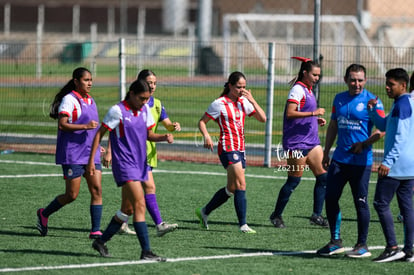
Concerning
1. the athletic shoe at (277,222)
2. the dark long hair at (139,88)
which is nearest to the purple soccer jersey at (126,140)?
the dark long hair at (139,88)

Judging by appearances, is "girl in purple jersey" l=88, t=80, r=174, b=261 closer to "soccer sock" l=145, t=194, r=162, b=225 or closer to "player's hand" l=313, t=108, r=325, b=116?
"soccer sock" l=145, t=194, r=162, b=225

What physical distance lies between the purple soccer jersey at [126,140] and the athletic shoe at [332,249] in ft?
6.62

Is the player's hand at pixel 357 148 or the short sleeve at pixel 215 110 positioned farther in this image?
the short sleeve at pixel 215 110

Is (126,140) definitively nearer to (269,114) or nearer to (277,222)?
(277,222)

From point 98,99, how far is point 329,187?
13701 millimetres

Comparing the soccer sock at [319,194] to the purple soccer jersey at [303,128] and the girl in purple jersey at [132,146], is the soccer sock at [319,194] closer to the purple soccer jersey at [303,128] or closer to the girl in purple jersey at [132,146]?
the purple soccer jersey at [303,128]

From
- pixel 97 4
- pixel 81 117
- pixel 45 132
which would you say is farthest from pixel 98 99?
pixel 97 4

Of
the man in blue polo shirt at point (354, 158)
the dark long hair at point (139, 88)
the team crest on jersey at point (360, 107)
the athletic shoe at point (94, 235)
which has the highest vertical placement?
the dark long hair at point (139, 88)

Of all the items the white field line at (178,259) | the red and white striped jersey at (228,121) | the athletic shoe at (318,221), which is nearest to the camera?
the white field line at (178,259)

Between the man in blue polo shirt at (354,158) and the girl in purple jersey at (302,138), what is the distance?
1434 millimetres

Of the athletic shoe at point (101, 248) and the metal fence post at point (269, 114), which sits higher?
the metal fence post at point (269, 114)

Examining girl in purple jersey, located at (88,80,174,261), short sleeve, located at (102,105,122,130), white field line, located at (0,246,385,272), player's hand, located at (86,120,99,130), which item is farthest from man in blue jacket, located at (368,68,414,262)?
player's hand, located at (86,120,99,130)

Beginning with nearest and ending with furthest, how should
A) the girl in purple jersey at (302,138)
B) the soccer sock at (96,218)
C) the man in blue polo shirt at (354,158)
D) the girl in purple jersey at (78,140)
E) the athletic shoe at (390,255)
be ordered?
the athletic shoe at (390,255)
the man in blue polo shirt at (354,158)
the girl in purple jersey at (78,140)
the soccer sock at (96,218)
the girl in purple jersey at (302,138)

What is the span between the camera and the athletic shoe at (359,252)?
25.6ft
